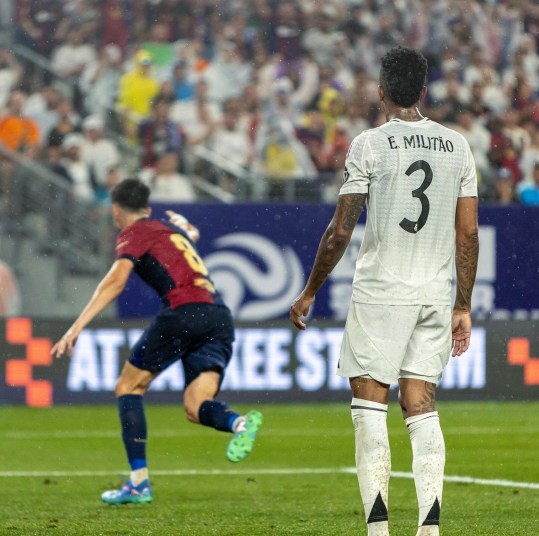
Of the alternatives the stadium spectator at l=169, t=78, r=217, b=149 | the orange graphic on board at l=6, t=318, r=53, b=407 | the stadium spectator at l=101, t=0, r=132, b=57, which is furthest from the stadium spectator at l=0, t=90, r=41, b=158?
the orange graphic on board at l=6, t=318, r=53, b=407

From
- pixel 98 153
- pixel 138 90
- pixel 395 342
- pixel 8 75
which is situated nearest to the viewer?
pixel 395 342

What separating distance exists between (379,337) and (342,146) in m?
12.8

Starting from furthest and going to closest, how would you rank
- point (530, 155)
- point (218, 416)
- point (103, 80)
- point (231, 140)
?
point (530, 155) → point (103, 80) → point (231, 140) → point (218, 416)

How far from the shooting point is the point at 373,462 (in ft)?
17.3

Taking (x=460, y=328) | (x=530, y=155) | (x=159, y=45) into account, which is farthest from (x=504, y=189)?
(x=460, y=328)

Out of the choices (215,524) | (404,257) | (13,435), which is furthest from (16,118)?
(404,257)

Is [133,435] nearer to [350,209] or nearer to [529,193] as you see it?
[350,209]

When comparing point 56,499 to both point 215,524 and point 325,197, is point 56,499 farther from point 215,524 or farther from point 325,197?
point 325,197

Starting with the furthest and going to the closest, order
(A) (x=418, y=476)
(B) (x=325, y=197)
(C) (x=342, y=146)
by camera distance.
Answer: (C) (x=342, y=146), (B) (x=325, y=197), (A) (x=418, y=476)

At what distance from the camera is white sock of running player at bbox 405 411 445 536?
5.23 meters

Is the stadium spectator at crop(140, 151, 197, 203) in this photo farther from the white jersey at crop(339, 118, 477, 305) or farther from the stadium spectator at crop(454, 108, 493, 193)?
the white jersey at crop(339, 118, 477, 305)

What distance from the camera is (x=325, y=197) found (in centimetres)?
1669

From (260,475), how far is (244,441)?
206 centimetres

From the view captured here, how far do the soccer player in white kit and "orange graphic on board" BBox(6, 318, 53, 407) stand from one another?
30.1 feet
